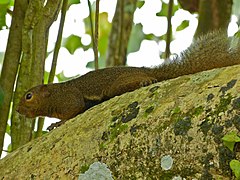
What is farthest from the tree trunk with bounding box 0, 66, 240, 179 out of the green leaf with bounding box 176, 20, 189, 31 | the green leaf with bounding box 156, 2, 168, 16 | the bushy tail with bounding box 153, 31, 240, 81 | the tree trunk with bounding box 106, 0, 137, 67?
the green leaf with bounding box 176, 20, 189, 31

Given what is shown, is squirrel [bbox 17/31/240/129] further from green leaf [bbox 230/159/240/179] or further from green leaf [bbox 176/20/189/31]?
green leaf [bbox 176/20/189/31]

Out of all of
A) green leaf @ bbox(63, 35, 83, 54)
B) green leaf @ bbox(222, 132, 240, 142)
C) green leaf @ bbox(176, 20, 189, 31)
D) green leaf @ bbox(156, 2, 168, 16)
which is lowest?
green leaf @ bbox(222, 132, 240, 142)

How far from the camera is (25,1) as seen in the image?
330 centimetres

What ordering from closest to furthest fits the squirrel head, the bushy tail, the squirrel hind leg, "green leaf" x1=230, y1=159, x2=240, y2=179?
"green leaf" x1=230, y1=159, x2=240, y2=179
the bushy tail
the squirrel hind leg
the squirrel head

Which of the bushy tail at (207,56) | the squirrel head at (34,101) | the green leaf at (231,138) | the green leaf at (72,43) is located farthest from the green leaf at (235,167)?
the green leaf at (72,43)

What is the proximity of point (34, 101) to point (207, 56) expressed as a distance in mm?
1566

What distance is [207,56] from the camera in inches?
107

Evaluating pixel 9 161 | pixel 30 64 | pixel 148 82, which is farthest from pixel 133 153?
pixel 30 64

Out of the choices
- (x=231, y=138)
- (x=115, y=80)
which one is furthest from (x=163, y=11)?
(x=231, y=138)

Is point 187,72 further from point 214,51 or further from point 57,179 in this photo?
point 57,179

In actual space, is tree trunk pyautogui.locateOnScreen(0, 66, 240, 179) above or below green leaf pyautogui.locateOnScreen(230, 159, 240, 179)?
above

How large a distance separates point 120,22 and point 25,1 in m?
1.48

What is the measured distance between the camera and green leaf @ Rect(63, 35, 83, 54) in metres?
4.97

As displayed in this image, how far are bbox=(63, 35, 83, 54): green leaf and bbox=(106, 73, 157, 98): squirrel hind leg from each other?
64.1 inches
